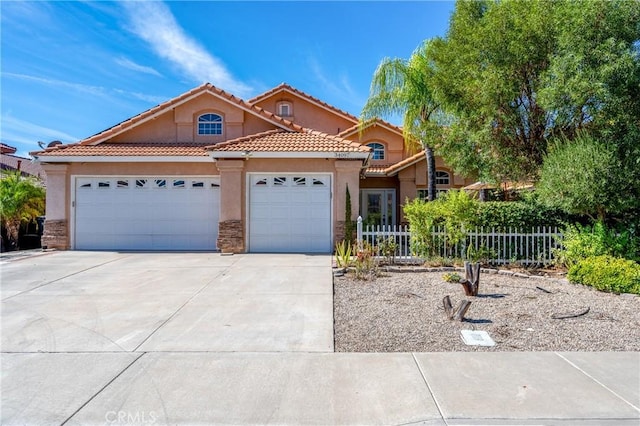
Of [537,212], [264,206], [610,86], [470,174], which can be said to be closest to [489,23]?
[610,86]

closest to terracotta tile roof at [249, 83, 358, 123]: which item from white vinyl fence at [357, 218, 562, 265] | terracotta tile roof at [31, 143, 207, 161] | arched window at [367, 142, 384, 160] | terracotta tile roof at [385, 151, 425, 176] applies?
arched window at [367, 142, 384, 160]

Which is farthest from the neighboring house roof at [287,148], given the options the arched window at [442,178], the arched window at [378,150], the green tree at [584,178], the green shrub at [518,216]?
the arched window at [442,178]

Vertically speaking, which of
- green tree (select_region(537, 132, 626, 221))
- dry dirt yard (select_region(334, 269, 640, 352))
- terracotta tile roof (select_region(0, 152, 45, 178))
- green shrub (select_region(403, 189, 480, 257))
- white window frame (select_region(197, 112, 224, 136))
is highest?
terracotta tile roof (select_region(0, 152, 45, 178))

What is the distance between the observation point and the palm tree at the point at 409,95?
43.0 ft

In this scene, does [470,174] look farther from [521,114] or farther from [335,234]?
[335,234]

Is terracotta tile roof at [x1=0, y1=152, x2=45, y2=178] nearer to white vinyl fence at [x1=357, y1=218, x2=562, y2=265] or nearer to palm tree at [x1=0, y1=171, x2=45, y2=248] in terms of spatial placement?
palm tree at [x1=0, y1=171, x2=45, y2=248]

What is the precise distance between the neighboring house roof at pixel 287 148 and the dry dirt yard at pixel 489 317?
5037mm

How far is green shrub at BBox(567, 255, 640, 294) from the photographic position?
7355mm

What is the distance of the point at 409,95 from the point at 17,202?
50.4ft

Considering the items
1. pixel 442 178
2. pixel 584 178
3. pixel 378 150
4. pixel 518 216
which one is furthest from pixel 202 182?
pixel 442 178

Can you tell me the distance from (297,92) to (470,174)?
11.9 m

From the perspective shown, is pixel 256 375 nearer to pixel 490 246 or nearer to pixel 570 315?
pixel 570 315

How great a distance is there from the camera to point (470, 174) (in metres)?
12.7

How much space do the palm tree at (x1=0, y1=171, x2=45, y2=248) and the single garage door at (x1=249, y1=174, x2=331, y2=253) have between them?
9.40m
